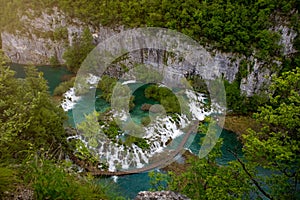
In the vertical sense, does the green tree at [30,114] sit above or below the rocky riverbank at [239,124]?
above

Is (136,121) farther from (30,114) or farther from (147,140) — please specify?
(30,114)

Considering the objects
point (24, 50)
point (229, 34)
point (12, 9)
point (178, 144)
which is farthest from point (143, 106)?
point (12, 9)

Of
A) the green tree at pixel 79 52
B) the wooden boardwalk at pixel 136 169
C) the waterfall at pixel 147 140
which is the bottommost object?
the wooden boardwalk at pixel 136 169

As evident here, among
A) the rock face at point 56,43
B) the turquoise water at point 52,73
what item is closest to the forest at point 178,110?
the rock face at point 56,43

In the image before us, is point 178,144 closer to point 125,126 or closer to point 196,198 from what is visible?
point 125,126

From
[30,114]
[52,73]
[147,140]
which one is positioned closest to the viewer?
[30,114]

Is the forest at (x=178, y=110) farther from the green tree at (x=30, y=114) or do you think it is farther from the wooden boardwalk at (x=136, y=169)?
the wooden boardwalk at (x=136, y=169)

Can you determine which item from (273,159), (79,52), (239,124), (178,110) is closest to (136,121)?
(178,110)
